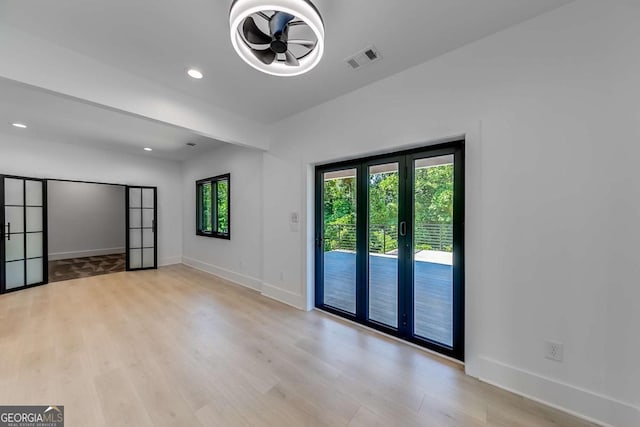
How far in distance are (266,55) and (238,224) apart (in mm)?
3430

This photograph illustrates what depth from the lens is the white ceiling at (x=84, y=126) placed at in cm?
293

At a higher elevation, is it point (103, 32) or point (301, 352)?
point (103, 32)

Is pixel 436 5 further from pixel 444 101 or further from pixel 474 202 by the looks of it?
pixel 474 202

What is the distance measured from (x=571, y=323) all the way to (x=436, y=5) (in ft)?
7.83

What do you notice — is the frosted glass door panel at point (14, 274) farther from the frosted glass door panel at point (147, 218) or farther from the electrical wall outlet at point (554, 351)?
the electrical wall outlet at point (554, 351)

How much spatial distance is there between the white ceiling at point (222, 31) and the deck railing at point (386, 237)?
1.62m

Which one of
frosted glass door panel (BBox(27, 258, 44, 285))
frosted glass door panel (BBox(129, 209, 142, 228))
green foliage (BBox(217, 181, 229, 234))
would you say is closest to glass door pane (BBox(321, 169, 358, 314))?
green foliage (BBox(217, 181, 229, 234))

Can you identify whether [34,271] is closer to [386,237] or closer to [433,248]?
[386,237]

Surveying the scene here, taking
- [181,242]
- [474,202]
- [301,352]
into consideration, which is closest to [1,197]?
[181,242]

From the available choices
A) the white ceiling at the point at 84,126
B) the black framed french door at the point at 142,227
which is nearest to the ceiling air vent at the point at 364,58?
the white ceiling at the point at 84,126

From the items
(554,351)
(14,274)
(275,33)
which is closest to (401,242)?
(554,351)

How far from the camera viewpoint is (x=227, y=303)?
3.57 m

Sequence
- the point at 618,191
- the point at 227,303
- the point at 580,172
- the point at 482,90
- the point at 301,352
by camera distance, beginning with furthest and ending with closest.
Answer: the point at 227,303, the point at 301,352, the point at 482,90, the point at 580,172, the point at 618,191

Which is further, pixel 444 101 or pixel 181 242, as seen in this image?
pixel 181 242
